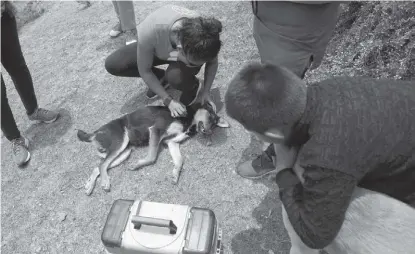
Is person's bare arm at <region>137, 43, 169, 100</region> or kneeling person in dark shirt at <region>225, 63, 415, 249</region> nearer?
kneeling person in dark shirt at <region>225, 63, 415, 249</region>

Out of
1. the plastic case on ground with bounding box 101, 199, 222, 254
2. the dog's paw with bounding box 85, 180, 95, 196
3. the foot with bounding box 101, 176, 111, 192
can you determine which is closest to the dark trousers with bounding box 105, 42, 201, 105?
Answer: the foot with bounding box 101, 176, 111, 192

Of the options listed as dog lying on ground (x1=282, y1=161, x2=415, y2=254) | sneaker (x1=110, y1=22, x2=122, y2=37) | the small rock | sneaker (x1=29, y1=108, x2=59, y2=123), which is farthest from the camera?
sneaker (x1=110, y1=22, x2=122, y2=37)

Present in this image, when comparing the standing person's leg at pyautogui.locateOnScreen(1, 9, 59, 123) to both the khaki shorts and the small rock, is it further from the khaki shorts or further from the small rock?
the khaki shorts

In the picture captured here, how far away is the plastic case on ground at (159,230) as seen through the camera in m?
2.22

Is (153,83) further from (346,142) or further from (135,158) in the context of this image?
(346,142)

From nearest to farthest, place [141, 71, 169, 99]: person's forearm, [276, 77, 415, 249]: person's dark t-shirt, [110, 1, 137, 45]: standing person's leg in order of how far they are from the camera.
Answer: [276, 77, 415, 249]: person's dark t-shirt
[141, 71, 169, 99]: person's forearm
[110, 1, 137, 45]: standing person's leg

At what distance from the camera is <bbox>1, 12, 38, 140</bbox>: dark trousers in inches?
133

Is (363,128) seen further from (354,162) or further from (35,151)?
(35,151)

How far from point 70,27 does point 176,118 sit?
10.8 feet

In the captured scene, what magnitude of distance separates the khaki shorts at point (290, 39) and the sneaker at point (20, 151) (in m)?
2.55

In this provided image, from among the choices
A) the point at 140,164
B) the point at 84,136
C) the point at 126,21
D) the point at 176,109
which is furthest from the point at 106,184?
the point at 126,21

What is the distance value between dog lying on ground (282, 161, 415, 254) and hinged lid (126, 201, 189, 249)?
2.70 ft

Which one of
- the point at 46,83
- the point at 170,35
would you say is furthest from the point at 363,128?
the point at 46,83

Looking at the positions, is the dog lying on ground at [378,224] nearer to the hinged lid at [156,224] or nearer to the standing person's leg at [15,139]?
the hinged lid at [156,224]
